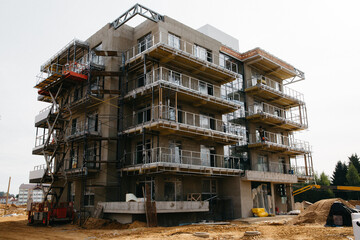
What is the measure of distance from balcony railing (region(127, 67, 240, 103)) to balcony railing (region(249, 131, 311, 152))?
14.8 feet

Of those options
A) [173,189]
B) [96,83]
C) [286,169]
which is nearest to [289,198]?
[286,169]

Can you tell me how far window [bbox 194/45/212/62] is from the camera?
2805 centimetres

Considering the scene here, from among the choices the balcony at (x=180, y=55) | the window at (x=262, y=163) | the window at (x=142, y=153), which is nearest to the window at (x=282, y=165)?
the window at (x=262, y=163)

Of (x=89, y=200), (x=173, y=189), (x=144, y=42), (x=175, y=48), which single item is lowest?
(x=89, y=200)

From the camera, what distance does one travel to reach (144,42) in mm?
26938

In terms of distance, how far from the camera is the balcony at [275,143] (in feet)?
98.0

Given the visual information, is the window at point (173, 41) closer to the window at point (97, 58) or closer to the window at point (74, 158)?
the window at point (97, 58)

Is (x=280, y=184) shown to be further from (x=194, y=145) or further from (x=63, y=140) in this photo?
(x=63, y=140)

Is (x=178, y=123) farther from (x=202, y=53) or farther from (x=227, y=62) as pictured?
(x=227, y=62)

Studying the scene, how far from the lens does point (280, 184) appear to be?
32094 mm

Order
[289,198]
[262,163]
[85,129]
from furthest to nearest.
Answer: [289,198] → [262,163] → [85,129]

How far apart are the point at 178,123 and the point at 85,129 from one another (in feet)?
26.6

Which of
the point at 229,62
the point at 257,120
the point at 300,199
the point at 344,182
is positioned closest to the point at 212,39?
the point at 229,62

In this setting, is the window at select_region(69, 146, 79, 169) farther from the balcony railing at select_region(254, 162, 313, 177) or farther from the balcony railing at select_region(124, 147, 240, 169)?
the balcony railing at select_region(254, 162, 313, 177)
